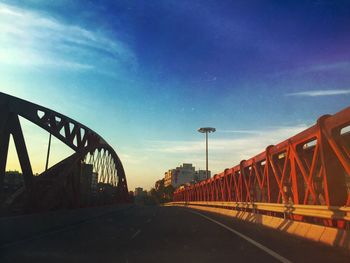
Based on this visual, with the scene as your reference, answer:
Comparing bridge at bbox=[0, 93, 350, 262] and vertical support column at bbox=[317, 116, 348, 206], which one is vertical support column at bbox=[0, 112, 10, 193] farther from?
vertical support column at bbox=[317, 116, 348, 206]

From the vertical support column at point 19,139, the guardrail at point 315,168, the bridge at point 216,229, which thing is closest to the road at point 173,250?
the bridge at point 216,229

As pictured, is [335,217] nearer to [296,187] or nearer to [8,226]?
[296,187]

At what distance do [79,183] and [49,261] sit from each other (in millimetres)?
18070

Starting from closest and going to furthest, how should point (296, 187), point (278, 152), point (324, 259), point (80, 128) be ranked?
point (324, 259)
point (296, 187)
point (278, 152)
point (80, 128)

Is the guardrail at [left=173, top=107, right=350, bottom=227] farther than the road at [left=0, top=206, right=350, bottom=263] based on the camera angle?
Yes

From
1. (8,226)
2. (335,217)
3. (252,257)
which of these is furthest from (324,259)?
(8,226)

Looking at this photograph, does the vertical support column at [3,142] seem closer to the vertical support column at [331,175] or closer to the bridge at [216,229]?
the bridge at [216,229]

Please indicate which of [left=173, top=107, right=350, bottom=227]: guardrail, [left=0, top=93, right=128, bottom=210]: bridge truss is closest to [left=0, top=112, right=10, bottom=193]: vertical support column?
[left=0, top=93, right=128, bottom=210]: bridge truss

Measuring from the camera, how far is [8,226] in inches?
551

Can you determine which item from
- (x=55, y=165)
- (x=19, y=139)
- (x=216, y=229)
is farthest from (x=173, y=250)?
(x=55, y=165)

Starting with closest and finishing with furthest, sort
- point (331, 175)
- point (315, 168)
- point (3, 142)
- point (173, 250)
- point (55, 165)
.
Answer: point (173, 250)
point (331, 175)
point (315, 168)
point (3, 142)
point (55, 165)

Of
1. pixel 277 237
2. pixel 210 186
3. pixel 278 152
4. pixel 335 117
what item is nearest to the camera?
pixel 335 117

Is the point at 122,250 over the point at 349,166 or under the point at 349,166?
under

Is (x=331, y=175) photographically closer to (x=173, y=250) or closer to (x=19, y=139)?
(x=173, y=250)
